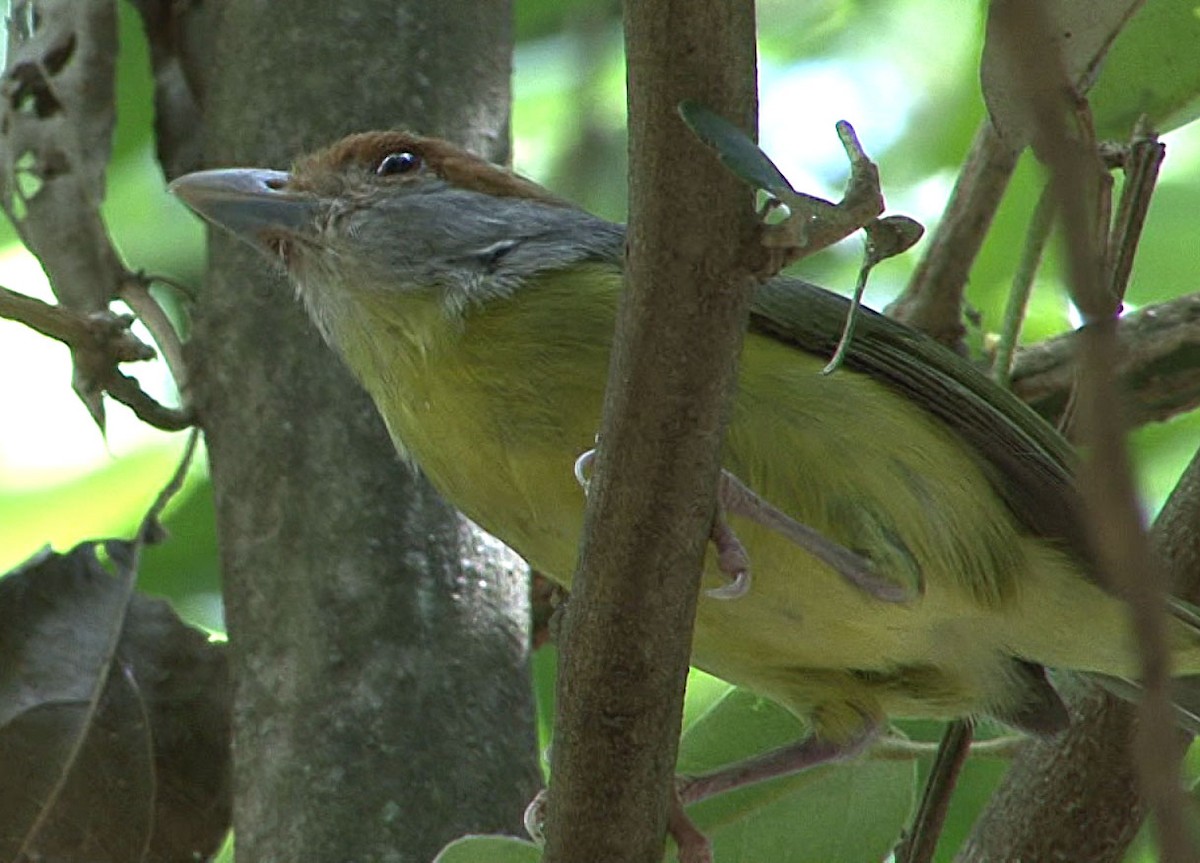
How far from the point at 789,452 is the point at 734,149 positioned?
3.35 ft

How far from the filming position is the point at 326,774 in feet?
8.91

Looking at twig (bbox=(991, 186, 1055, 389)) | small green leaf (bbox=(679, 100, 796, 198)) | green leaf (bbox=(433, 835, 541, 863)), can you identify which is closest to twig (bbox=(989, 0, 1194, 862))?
small green leaf (bbox=(679, 100, 796, 198))

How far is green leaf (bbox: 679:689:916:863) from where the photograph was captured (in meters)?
2.78

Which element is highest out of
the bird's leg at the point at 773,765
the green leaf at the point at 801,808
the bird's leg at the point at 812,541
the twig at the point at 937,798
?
the bird's leg at the point at 812,541

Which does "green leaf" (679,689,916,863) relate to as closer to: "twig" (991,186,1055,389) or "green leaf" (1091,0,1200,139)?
"twig" (991,186,1055,389)

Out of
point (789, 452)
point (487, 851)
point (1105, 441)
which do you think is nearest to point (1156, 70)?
point (789, 452)

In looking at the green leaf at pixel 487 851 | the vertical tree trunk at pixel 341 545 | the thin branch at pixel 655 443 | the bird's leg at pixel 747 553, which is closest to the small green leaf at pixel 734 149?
the thin branch at pixel 655 443

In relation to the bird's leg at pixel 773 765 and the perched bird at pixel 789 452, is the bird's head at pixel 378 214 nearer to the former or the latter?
the perched bird at pixel 789 452

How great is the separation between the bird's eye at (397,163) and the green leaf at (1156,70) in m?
1.18

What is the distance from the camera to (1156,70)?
9.69ft

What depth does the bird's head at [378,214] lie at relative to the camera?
2965mm

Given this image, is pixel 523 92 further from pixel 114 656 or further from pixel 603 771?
pixel 603 771

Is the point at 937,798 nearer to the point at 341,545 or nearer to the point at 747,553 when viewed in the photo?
the point at 747,553

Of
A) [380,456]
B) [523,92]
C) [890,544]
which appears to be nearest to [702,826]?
[890,544]
